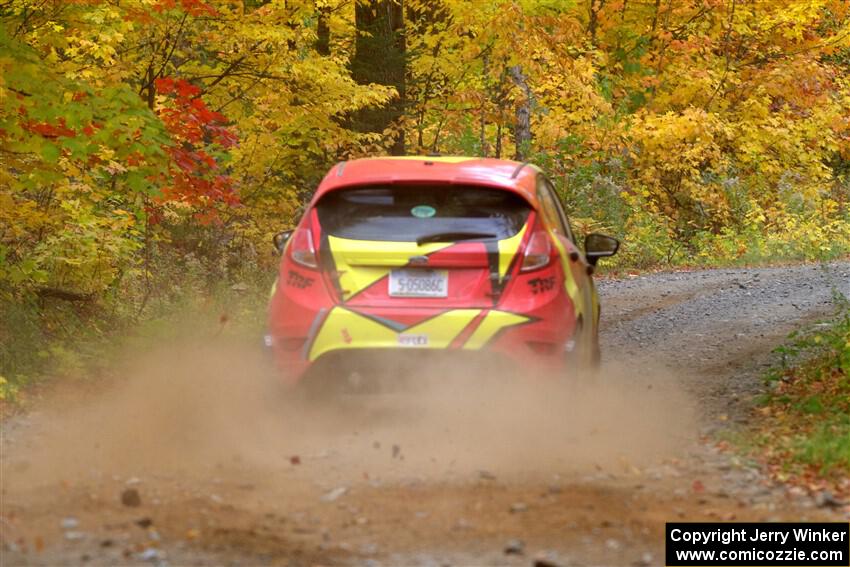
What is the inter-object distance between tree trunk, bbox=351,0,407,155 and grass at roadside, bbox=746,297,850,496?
9.32 meters

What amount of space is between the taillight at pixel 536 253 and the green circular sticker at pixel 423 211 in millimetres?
619

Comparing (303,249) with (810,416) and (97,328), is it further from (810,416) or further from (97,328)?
(97,328)

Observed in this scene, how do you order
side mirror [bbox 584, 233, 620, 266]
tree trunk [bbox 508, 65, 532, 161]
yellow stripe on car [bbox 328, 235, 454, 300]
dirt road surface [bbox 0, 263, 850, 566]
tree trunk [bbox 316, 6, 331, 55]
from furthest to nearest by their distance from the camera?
tree trunk [bbox 508, 65, 532, 161], tree trunk [bbox 316, 6, 331, 55], side mirror [bbox 584, 233, 620, 266], yellow stripe on car [bbox 328, 235, 454, 300], dirt road surface [bbox 0, 263, 850, 566]

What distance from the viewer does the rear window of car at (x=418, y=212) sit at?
25.7 feet

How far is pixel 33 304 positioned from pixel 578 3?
1726cm

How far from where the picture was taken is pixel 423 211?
25.9 feet

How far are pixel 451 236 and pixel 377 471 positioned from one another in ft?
5.05

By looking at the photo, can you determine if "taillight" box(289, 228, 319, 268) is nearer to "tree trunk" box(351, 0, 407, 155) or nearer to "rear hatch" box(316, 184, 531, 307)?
"rear hatch" box(316, 184, 531, 307)

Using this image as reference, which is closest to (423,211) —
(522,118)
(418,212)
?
(418,212)

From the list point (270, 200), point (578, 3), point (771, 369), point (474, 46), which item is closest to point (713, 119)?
point (578, 3)

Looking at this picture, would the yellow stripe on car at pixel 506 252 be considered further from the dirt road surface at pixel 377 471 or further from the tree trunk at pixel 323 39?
the tree trunk at pixel 323 39

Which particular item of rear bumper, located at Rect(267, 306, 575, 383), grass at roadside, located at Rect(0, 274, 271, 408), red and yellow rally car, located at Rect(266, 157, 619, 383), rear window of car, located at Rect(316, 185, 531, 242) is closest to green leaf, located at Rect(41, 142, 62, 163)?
grass at roadside, located at Rect(0, 274, 271, 408)

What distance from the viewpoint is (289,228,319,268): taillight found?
25.8 feet

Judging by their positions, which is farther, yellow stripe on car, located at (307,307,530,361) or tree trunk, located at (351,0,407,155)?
tree trunk, located at (351,0,407,155)
